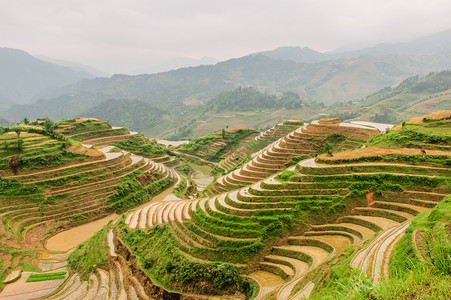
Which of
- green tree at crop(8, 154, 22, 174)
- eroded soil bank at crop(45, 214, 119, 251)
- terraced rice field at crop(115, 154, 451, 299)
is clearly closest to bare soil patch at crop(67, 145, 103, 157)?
green tree at crop(8, 154, 22, 174)

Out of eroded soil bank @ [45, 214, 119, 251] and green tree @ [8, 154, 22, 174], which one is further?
green tree @ [8, 154, 22, 174]

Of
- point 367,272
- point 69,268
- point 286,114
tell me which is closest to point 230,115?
point 286,114

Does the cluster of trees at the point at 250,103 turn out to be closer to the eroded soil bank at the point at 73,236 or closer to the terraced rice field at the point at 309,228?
the eroded soil bank at the point at 73,236

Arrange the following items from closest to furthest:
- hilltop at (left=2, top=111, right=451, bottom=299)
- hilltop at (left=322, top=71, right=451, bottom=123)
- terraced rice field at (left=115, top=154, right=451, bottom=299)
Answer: hilltop at (left=2, top=111, right=451, bottom=299)
terraced rice field at (left=115, top=154, right=451, bottom=299)
hilltop at (left=322, top=71, right=451, bottom=123)

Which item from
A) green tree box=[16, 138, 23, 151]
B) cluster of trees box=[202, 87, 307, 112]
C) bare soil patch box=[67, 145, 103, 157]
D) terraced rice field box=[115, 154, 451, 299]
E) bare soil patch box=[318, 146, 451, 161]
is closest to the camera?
terraced rice field box=[115, 154, 451, 299]

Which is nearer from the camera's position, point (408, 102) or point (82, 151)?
point (82, 151)

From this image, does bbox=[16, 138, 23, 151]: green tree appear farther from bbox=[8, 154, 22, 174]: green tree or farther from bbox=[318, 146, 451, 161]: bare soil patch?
bbox=[318, 146, 451, 161]: bare soil patch

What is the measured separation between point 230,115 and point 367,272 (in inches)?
5335

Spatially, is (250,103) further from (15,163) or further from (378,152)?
(378,152)

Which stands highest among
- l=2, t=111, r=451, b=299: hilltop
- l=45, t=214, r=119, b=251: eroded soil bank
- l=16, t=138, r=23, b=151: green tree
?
l=16, t=138, r=23, b=151: green tree

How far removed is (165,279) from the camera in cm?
1762

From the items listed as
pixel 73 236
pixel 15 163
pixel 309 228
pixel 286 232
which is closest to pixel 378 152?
pixel 309 228

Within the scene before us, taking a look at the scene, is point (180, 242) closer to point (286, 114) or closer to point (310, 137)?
point (310, 137)

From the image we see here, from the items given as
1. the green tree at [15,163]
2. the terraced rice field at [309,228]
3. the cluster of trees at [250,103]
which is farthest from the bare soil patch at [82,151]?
the cluster of trees at [250,103]
